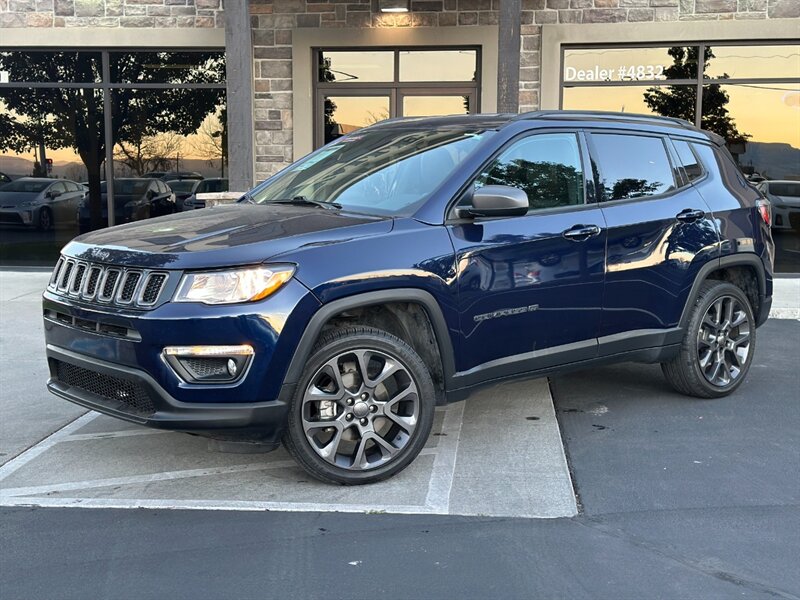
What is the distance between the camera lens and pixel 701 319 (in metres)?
5.75

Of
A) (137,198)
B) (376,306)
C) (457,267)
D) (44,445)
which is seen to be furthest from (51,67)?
(457,267)

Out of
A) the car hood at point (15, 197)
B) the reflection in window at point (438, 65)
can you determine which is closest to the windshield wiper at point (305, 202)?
the reflection in window at point (438, 65)

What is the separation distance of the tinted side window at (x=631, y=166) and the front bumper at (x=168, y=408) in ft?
8.25

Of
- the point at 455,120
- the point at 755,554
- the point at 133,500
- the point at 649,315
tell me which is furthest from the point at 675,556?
the point at 455,120

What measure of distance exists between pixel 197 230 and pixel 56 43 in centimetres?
851

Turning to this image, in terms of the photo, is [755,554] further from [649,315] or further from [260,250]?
[260,250]

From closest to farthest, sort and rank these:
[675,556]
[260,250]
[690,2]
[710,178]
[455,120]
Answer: [675,556]
[260,250]
[455,120]
[710,178]
[690,2]

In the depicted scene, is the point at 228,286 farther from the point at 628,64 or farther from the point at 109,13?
the point at 109,13

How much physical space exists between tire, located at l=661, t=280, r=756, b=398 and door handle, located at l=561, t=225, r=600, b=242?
45.6 inches

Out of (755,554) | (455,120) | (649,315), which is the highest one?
(455,120)

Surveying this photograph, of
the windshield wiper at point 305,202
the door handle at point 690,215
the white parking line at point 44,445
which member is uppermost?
the windshield wiper at point 305,202

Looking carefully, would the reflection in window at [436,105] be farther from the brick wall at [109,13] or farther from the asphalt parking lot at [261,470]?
the asphalt parking lot at [261,470]

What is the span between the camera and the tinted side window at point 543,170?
15.9 feet

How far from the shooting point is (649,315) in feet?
17.8
